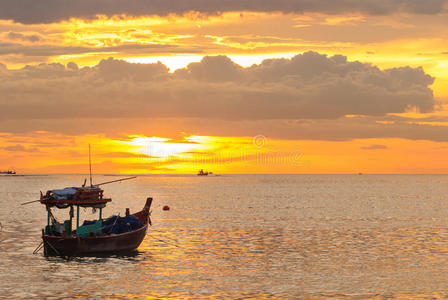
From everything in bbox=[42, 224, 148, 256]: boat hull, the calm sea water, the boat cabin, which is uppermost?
the boat cabin

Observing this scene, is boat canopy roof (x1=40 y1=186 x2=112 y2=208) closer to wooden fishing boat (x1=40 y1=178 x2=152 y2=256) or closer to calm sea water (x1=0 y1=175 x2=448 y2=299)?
wooden fishing boat (x1=40 y1=178 x2=152 y2=256)

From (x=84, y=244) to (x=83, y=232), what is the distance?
2500 mm

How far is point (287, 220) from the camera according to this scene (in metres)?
97.2

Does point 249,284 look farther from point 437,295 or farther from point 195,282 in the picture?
point 437,295

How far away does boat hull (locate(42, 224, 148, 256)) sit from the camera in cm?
5219

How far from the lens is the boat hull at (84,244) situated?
171ft

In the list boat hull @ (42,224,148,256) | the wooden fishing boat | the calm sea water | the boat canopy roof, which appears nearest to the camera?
the calm sea water

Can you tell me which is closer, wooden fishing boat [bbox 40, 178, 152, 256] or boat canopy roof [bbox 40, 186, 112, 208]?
wooden fishing boat [bbox 40, 178, 152, 256]

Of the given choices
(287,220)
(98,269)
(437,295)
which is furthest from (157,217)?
(437,295)

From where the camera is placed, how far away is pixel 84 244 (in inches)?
2068

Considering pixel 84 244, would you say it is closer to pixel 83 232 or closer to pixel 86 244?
pixel 86 244

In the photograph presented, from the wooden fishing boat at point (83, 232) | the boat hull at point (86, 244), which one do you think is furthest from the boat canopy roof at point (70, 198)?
the boat hull at point (86, 244)

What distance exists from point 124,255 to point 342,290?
74.7 ft

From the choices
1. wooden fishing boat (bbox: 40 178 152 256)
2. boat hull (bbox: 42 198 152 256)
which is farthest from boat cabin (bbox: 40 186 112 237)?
boat hull (bbox: 42 198 152 256)
